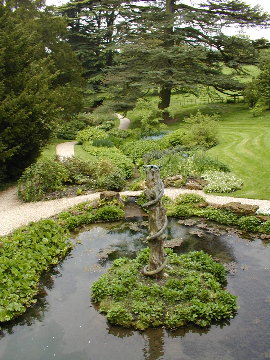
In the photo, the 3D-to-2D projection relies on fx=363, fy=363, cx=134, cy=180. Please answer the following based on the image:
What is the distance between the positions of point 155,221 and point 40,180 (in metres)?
7.80

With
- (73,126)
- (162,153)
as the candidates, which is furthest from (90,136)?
(162,153)

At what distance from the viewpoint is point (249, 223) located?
36.0 ft

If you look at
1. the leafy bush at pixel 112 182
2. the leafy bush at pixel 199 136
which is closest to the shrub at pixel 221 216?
the leafy bush at pixel 112 182

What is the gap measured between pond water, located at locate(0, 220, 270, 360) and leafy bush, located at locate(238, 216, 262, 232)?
1162 millimetres

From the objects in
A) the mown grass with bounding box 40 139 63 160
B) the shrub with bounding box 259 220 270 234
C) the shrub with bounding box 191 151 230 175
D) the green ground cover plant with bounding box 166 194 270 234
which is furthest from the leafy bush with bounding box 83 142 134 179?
the shrub with bounding box 259 220 270 234

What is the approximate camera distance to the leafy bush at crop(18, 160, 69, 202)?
13826 millimetres

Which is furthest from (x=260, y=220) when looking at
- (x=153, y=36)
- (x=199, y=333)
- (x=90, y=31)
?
(x=90, y=31)

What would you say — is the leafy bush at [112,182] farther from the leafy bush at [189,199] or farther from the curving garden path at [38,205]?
the leafy bush at [189,199]

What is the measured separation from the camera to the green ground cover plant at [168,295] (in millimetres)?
7059

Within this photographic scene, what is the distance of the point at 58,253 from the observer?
32.2 feet

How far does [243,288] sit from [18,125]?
1061 cm

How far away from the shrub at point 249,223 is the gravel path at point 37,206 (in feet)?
3.14

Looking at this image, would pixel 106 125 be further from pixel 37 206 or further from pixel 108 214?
pixel 108 214

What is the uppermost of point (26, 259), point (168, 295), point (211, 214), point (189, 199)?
point (168, 295)
